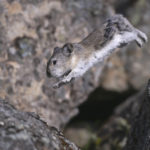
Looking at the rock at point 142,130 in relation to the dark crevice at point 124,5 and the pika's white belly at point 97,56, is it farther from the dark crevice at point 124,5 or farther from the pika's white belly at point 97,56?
the dark crevice at point 124,5

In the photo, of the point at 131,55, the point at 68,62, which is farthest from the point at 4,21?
the point at 131,55

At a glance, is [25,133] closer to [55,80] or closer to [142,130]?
[142,130]

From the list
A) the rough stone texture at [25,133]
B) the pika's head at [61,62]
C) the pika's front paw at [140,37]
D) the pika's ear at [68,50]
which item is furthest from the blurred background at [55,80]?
the rough stone texture at [25,133]

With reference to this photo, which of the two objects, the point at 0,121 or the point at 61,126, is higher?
the point at 0,121

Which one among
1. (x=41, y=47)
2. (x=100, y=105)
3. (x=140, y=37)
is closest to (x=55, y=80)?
(x=41, y=47)

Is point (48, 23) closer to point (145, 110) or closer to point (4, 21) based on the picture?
point (4, 21)

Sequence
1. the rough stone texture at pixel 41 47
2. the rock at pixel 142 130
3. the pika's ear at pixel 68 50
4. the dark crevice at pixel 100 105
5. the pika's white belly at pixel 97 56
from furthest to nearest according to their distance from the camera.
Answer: the dark crevice at pixel 100 105
the rough stone texture at pixel 41 47
the pika's white belly at pixel 97 56
the pika's ear at pixel 68 50
the rock at pixel 142 130

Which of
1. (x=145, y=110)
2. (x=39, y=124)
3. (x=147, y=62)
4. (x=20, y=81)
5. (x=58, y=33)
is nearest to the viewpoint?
(x=39, y=124)

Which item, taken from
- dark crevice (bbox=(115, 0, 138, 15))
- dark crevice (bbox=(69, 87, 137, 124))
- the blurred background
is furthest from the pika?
dark crevice (bbox=(115, 0, 138, 15))
